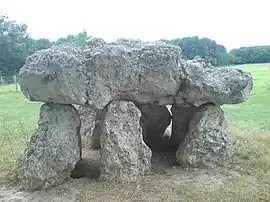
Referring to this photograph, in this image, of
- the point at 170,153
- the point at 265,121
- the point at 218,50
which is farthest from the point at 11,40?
the point at 170,153

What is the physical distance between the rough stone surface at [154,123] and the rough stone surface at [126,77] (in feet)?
4.31

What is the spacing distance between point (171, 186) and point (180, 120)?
7.20ft

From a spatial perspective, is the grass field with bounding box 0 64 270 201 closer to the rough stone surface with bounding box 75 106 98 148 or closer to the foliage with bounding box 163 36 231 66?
the rough stone surface with bounding box 75 106 98 148

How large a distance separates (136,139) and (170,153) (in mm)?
1755

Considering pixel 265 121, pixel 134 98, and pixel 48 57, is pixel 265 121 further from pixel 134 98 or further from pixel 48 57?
pixel 48 57

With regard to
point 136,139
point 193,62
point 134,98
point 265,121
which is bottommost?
point 265,121

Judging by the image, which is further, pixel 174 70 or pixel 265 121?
pixel 265 121

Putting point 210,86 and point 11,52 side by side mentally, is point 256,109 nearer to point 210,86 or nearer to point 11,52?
point 210,86

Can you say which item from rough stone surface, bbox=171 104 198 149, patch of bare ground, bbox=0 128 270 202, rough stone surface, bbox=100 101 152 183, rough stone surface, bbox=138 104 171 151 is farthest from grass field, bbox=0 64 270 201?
rough stone surface, bbox=138 104 171 151

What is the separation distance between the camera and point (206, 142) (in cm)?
771

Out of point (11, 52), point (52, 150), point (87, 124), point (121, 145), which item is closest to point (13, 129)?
point (87, 124)

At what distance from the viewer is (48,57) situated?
682cm

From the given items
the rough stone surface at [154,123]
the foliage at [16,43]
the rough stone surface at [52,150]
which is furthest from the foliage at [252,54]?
the rough stone surface at [52,150]

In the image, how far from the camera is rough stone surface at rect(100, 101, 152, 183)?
22.9 feet
